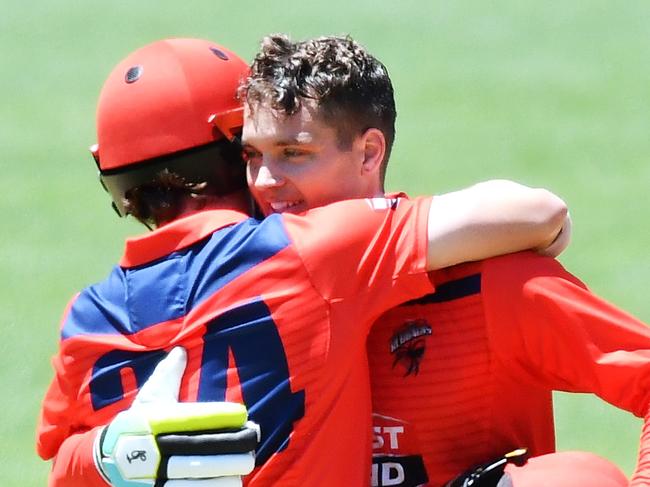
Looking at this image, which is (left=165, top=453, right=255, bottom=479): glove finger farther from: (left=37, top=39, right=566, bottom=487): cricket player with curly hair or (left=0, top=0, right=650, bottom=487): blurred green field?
(left=0, top=0, right=650, bottom=487): blurred green field

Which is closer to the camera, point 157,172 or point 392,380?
point 392,380

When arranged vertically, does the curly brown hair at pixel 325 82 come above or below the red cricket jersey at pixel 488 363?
above

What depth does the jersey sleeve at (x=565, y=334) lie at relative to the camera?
10.9 feet

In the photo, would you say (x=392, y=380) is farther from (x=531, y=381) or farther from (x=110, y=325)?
(x=110, y=325)

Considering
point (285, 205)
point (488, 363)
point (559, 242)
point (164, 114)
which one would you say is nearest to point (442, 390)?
point (488, 363)

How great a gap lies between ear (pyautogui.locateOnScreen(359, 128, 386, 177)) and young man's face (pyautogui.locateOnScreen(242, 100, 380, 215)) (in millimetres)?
12

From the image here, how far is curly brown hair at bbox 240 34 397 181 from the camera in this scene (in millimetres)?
3578

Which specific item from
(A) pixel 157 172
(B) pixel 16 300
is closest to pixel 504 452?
(A) pixel 157 172

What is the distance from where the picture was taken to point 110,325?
11.5 feet

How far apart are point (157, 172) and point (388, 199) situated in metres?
0.65

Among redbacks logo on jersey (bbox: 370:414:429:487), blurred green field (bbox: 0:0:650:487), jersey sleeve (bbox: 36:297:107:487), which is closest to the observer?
jersey sleeve (bbox: 36:297:107:487)

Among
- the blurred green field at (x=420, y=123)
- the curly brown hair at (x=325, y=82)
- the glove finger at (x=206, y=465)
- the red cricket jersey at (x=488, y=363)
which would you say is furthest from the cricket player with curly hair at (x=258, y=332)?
the blurred green field at (x=420, y=123)

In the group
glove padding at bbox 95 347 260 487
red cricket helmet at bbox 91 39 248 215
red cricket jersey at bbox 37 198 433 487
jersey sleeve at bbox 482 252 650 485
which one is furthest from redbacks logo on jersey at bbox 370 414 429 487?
red cricket helmet at bbox 91 39 248 215

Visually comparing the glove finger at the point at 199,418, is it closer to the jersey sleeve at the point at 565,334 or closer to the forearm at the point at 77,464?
the forearm at the point at 77,464
